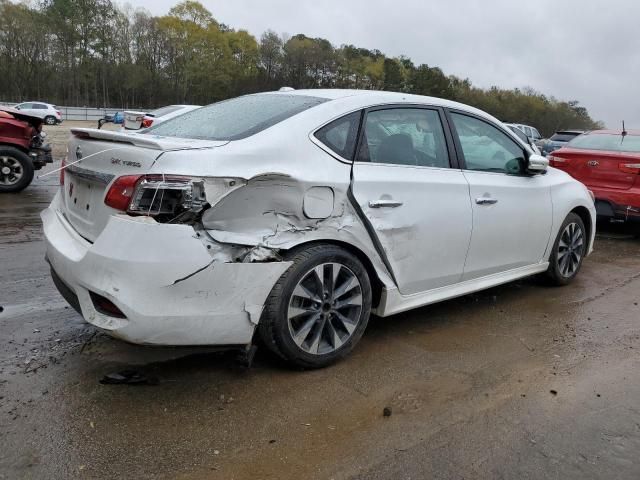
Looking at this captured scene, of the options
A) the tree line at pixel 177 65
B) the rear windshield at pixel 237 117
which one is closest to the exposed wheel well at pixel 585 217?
the rear windshield at pixel 237 117

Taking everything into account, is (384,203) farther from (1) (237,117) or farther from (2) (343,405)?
(2) (343,405)

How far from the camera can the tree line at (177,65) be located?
223 ft

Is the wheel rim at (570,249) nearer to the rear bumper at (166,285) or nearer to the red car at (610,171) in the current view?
the red car at (610,171)

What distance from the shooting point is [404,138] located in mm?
3785

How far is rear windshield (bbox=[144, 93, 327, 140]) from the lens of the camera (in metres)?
3.31

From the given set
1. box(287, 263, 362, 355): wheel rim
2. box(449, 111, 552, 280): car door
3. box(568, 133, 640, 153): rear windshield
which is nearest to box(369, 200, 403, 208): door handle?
box(287, 263, 362, 355): wheel rim

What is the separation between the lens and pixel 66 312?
4.07m

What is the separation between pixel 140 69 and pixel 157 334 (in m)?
77.0

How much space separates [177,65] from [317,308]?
84725 mm

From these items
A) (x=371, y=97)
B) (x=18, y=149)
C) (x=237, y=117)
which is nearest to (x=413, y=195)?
(x=371, y=97)

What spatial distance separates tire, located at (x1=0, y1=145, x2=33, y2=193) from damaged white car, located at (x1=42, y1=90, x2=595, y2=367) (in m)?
6.27

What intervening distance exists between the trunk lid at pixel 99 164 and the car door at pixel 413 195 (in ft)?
3.21

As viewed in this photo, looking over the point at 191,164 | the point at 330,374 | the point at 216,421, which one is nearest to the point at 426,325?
the point at 330,374

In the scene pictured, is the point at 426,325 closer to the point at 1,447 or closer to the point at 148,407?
the point at 148,407
